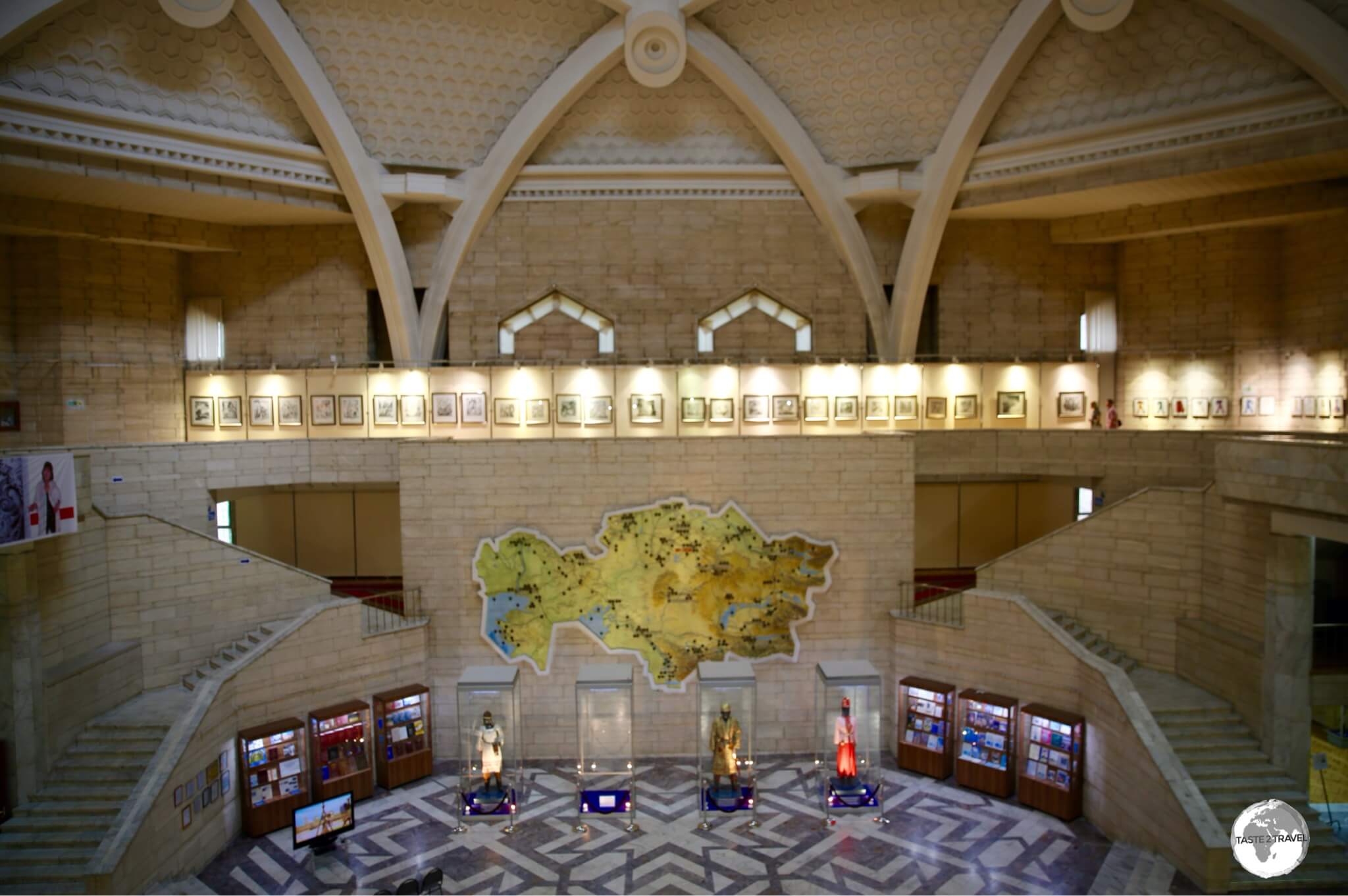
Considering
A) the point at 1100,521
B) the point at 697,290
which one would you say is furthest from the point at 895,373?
the point at 1100,521

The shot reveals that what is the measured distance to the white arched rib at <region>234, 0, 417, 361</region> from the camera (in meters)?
16.4

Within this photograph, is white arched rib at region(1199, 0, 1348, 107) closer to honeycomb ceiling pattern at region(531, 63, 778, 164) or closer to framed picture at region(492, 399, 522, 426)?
honeycomb ceiling pattern at region(531, 63, 778, 164)

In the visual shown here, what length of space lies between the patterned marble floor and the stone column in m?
2.61

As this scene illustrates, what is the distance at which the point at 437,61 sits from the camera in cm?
1811

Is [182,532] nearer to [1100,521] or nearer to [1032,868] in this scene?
[1032,868]

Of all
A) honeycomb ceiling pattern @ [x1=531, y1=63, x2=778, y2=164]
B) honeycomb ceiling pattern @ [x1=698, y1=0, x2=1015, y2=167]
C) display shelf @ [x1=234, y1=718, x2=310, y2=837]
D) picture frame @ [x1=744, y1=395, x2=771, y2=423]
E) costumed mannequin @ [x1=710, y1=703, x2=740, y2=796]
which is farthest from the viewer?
picture frame @ [x1=744, y1=395, x2=771, y2=423]

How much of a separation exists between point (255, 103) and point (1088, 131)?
1816cm

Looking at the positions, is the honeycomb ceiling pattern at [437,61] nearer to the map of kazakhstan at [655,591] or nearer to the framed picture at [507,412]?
the framed picture at [507,412]

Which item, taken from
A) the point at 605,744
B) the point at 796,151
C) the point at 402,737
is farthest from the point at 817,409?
the point at 402,737

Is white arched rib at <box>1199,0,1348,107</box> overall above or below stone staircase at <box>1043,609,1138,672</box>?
above

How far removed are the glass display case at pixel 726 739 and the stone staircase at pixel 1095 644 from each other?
5.69 meters

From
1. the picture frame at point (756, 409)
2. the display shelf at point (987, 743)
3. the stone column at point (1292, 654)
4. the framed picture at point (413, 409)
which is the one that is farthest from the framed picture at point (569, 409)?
the stone column at point (1292, 654)

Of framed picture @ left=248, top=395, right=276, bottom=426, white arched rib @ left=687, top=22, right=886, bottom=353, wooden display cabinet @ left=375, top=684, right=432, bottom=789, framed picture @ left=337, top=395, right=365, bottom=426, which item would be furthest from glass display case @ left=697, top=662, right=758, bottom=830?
framed picture @ left=248, top=395, right=276, bottom=426

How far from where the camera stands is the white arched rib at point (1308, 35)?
1409 cm
